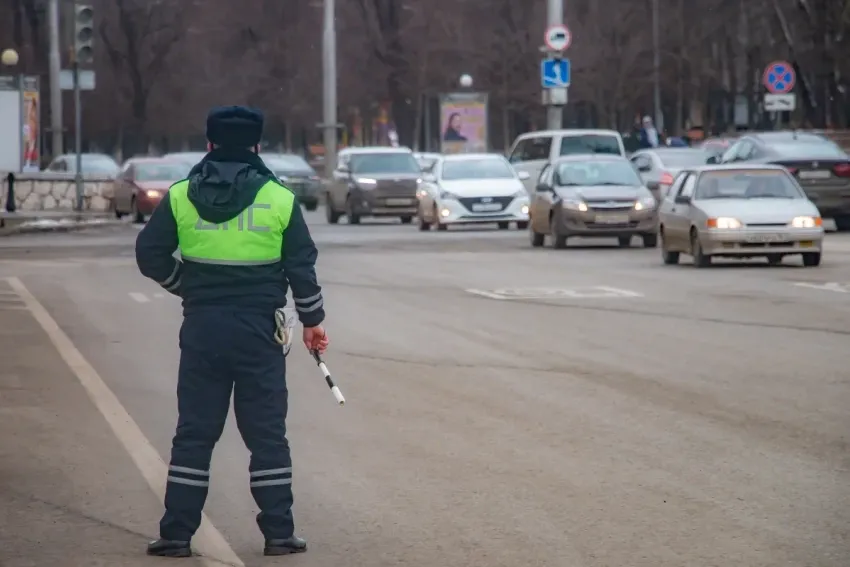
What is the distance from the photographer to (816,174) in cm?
3425

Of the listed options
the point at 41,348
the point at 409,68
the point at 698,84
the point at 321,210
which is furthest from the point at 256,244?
the point at 409,68

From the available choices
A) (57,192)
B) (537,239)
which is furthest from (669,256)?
(57,192)

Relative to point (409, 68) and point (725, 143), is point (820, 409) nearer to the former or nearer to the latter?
point (725, 143)

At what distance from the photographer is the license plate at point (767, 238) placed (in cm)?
2484

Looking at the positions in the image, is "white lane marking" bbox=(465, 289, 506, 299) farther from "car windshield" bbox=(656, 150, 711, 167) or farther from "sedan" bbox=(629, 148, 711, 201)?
"car windshield" bbox=(656, 150, 711, 167)

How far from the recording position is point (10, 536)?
26.6 ft

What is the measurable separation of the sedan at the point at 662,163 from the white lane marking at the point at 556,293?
15.4 metres

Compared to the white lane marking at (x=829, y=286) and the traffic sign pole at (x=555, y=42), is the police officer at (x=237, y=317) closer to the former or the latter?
the white lane marking at (x=829, y=286)

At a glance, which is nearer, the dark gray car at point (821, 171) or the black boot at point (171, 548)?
the black boot at point (171, 548)

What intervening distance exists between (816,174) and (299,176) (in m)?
20.9

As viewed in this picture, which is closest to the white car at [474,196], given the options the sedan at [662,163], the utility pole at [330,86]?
the sedan at [662,163]

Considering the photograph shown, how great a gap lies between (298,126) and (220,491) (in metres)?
96.1

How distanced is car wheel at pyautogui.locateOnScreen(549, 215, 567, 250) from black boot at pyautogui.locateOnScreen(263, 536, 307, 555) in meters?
23.6

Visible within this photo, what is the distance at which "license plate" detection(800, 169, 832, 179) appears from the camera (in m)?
34.2
